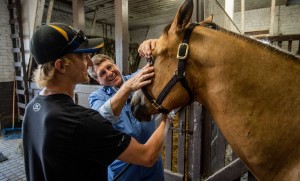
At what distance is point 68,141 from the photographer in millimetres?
1072

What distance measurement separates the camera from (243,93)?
1.08 meters

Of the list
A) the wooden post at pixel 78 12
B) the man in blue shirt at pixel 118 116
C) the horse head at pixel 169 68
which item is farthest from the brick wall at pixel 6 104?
the horse head at pixel 169 68

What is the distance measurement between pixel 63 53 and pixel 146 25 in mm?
12831

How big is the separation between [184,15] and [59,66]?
2.65ft

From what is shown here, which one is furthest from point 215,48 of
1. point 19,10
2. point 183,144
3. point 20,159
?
point 19,10

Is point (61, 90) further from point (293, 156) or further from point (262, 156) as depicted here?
point (293, 156)

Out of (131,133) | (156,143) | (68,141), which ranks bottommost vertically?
(131,133)

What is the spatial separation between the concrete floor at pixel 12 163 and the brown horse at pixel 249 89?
173 inches

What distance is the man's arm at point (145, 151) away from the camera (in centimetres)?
118

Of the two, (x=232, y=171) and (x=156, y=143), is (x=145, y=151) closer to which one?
(x=156, y=143)

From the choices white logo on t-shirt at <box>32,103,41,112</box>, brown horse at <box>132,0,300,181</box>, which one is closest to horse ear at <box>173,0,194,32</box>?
brown horse at <box>132,0,300,181</box>

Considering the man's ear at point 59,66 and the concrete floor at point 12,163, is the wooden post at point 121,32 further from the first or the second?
the concrete floor at point 12,163

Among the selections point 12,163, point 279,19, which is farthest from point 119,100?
point 279,19

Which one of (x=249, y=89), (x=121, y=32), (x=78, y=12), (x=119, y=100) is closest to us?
(x=249, y=89)
